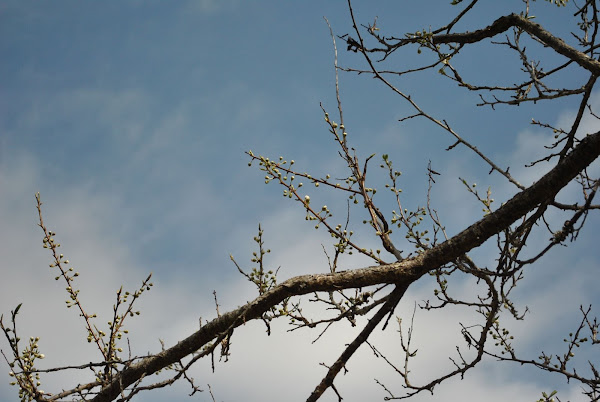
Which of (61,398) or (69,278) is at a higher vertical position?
(69,278)

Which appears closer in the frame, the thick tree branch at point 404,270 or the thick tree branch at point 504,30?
the thick tree branch at point 404,270

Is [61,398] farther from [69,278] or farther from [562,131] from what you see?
[562,131]

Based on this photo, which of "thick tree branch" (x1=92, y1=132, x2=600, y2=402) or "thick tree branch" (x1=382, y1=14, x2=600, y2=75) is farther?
"thick tree branch" (x1=382, y1=14, x2=600, y2=75)

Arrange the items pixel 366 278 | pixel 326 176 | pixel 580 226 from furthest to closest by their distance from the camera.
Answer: pixel 326 176 < pixel 366 278 < pixel 580 226

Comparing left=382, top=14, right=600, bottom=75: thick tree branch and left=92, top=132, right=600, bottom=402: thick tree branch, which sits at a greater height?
left=382, top=14, right=600, bottom=75: thick tree branch

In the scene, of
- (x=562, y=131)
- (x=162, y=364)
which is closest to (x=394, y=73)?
(x=562, y=131)

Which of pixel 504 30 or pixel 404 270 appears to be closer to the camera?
pixel 404 270

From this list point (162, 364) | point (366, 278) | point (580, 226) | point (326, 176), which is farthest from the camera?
point (326, 176)

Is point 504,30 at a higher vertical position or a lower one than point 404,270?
higher

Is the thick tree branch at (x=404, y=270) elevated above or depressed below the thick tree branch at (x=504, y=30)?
below

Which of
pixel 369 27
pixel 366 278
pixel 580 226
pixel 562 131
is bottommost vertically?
pixel 580 226

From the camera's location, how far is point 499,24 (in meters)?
5.12

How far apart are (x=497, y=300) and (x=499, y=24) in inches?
108

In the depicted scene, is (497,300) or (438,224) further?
(438,224)
